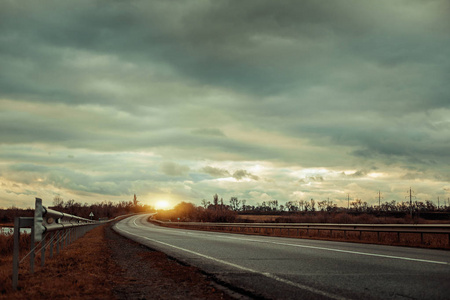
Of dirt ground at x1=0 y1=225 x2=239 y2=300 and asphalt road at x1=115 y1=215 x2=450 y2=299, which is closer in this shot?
asphalt road at x1=115 y1=215 x2=450 y2=299

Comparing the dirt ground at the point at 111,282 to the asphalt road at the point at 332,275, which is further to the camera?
the dirt ground at the point at 111,282

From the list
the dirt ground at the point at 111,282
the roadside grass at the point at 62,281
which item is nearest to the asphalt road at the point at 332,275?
the dirt ground at the point at 111,282

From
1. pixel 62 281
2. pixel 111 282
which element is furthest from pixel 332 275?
pixel 62 281

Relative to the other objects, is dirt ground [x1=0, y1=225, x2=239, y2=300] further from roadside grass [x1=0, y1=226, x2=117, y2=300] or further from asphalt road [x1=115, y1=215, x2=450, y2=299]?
asphalt road [x1=115, y1=215, x2=450, y2=299]

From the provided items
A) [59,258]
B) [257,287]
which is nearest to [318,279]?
[257,287]

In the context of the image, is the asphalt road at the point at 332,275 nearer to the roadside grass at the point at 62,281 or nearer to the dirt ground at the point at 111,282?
the dirt ground at the point at 111,282

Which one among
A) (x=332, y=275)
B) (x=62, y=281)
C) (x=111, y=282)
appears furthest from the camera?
(x=111, y=282)

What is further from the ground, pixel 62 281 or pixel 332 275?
pixel 332 275

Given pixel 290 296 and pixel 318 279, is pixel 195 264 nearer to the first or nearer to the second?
pixel 318 279

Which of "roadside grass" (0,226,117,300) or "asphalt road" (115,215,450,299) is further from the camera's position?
"roadside grass" (0,226,117,300)

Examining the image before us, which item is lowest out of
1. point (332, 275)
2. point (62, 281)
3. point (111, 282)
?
point (111, 282)

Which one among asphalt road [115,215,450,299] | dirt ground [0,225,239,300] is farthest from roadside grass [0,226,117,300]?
asphalt road [115,215,450,299]

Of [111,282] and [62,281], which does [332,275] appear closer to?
[111,282]

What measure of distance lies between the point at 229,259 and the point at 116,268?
9.37ft
